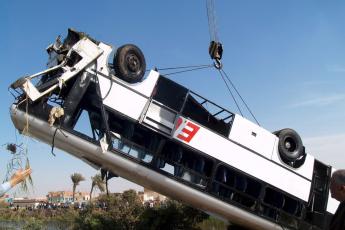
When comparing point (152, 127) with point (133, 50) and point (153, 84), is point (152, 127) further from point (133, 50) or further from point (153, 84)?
point (133, 50)

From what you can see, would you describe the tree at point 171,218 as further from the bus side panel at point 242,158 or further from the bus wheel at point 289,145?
the bus wheel at point 289,145

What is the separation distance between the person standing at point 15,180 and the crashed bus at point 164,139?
826 mm

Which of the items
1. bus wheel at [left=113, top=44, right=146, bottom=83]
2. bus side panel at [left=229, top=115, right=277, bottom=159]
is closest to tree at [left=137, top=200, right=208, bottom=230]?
bus side panel at [left=229, top=115, right=277, bottom=159]

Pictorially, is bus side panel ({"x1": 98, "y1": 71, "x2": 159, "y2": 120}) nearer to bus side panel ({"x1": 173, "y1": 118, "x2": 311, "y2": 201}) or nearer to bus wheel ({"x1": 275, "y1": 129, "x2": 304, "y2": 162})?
bus side panel ({"x1": 173, "y1": 118, "x2": 311, "y2": 201})

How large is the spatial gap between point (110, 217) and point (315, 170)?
24.1 ft

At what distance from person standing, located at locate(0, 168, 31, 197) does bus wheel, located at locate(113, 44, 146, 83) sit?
2.15 m

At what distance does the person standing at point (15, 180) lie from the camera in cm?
525

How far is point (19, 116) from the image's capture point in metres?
6.13

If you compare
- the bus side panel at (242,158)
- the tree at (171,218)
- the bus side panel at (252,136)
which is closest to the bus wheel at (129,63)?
the bus side panel at (242,158)

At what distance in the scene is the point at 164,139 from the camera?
7.06 meters

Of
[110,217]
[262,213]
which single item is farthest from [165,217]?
[262,213]

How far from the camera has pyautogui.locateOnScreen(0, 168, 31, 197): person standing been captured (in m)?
5.25

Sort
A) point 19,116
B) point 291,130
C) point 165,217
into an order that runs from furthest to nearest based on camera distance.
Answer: point 165,217 → point 291,130 → point 19,116

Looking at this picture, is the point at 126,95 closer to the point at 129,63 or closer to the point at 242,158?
the point at 129,63
